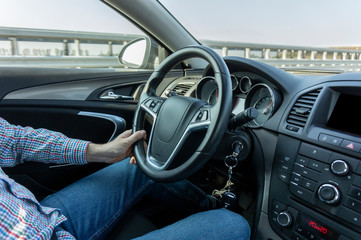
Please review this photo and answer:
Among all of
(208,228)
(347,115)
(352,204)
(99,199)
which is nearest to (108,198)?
(99,199)

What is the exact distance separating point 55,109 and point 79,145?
620 mm

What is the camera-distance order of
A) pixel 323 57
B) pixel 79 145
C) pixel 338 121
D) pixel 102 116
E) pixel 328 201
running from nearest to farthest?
pixel 328 201 → pixel 338 121 → pixel 79 145 → pixel 102 116 → pixel 323 57

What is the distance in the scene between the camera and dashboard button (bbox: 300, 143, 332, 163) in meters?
1.21

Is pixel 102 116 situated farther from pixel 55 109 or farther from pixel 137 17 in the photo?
pixel 137 17

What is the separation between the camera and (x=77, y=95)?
202 cm

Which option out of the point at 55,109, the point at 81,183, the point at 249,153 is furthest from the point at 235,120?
the point at 55,109

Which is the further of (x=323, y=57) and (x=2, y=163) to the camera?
(x=323, y=57)

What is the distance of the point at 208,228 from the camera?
108 centimetres

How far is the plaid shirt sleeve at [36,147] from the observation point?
1330 mm

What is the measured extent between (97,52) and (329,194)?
2.79 m

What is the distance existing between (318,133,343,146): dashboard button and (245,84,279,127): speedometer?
0.97ft

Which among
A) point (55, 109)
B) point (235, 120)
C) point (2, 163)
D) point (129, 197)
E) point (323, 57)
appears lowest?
point (129, 197)

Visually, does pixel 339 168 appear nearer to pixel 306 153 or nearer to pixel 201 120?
pixel 306 153

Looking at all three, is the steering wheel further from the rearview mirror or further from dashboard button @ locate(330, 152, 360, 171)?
the rearview mirror
